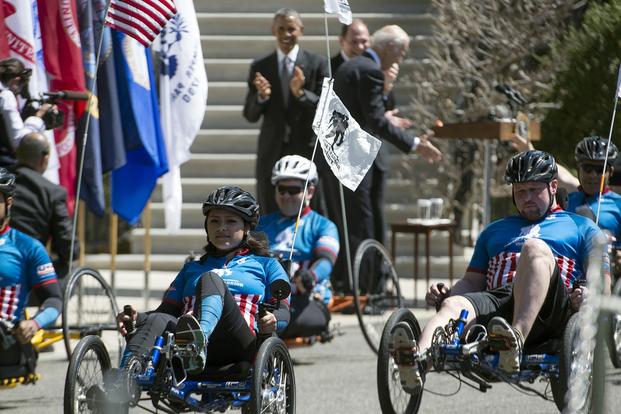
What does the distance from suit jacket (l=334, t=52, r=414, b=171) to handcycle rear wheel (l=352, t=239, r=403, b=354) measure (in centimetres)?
103

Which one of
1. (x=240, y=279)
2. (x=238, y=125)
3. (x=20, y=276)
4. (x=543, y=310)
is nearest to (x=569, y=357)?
(x=543, y=310)

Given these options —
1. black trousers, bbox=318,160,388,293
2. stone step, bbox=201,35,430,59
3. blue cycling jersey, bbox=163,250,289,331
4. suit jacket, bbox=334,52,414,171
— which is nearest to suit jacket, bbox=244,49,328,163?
black trousers, bbox=318,160,388,293

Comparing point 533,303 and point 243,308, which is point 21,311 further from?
point 533,303

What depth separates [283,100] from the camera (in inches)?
467

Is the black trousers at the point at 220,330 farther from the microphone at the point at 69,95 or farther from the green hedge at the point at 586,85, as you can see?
the green hedge at the point at 586,85

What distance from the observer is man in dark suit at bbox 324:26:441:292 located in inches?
435

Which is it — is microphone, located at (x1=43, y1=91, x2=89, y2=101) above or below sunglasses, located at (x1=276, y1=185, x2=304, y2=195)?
above

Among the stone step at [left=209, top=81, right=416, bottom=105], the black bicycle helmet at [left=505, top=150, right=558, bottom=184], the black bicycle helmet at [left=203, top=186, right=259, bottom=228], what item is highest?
the stone step at [left=209, top=81, right=416, bottom=105]

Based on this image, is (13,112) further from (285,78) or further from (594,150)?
(594,150)

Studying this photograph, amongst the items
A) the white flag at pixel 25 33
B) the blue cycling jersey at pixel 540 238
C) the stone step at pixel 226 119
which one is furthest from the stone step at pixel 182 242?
the blue cycling jersey at pixel 540 238

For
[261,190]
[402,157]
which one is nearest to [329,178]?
[261,190]

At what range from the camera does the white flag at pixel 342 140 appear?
796 cm

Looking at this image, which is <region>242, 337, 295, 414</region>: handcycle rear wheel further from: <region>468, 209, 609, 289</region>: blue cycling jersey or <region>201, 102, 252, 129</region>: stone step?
<region>201, 102, 252, 129</region>: stone step

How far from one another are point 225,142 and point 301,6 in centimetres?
253
